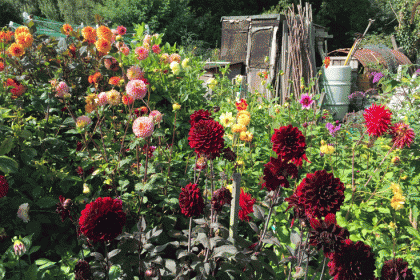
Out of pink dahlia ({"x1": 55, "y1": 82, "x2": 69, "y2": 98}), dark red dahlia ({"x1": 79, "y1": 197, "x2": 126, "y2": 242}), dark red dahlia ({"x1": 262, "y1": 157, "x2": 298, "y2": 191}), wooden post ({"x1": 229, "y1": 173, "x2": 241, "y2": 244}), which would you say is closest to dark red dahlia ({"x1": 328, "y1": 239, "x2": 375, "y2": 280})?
dark red dahlia ({"x1": 262, "y1": 157, "x2": 298, "y2": 191})

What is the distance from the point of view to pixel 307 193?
769 millimetres

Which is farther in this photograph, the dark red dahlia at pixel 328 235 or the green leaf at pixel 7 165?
the green leaf at pixel 7 165

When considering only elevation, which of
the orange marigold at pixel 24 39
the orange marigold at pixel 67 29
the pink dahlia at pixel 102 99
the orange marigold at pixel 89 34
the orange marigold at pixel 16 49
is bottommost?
the pink dahlia at pixel 102 99

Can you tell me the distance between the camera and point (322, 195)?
0.76 m

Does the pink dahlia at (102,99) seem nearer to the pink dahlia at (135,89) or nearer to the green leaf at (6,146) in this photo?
the pink dahlia at (135,89)

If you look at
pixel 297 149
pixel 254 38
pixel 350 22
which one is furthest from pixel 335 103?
pixel 350 22

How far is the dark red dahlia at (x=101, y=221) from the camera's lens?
31.7 inches

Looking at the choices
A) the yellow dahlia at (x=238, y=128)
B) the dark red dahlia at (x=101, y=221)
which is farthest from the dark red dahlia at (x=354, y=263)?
the yellow dahlia at (x=238, y=128)

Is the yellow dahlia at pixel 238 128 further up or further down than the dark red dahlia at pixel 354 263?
further up

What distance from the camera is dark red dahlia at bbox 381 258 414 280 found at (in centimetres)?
76

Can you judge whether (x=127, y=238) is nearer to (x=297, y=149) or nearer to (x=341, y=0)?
(x=297, y=149)

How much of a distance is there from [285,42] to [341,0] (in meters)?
14.3

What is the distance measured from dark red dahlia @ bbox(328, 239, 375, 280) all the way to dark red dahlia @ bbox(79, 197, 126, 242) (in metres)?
0.56

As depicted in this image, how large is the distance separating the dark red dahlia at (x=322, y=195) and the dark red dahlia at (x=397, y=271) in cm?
20
